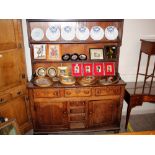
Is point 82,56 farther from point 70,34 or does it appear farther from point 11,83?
point 11,83

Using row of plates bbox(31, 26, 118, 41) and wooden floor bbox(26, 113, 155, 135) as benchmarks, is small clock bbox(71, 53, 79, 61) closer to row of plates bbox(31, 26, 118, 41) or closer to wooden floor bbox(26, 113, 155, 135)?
row of plates bbox(31, 26, 118, 41)

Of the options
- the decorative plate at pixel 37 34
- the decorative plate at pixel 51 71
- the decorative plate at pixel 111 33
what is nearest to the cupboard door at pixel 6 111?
the decorative plate at pixel 51 71

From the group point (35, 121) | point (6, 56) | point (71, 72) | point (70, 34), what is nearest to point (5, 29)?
point (6, 56)

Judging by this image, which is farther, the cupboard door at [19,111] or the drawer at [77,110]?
the drawer at [77,110]

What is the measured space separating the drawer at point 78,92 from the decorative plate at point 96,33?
84 centimetres

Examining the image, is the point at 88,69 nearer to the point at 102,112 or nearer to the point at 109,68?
the point at 109,68

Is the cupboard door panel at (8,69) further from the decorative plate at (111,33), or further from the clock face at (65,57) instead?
the decorative plate at (111,33)

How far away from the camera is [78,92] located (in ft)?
8.63

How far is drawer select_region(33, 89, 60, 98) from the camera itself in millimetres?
2564

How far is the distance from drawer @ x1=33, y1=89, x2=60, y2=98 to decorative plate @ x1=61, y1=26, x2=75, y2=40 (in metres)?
0.84

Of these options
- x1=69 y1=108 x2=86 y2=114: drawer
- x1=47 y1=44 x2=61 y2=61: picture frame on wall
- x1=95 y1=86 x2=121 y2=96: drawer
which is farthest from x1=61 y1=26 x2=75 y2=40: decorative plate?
x1=69 y1=108 x2=86 y2=114: drawer

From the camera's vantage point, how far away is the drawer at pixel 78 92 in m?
2.61

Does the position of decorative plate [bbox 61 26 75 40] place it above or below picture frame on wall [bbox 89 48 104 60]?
Result: above
